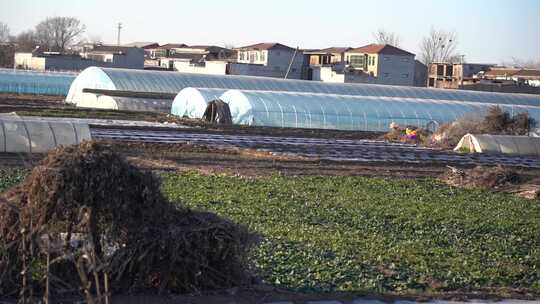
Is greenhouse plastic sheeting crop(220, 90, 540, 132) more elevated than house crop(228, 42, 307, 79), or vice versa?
house crop(228, 42, 307, 79)

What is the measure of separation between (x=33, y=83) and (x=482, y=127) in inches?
1211

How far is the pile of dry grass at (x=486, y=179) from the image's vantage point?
789 inches

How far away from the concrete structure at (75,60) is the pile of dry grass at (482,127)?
163ft

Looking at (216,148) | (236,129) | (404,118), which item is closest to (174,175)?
(216,148)

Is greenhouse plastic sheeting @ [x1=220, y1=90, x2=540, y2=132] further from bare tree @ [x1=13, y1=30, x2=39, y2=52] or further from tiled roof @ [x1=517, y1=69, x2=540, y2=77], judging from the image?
bare tree @ [x1=13, y1=30, x2=39, y2=52]

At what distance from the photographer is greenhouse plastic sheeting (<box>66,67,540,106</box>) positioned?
157 ft

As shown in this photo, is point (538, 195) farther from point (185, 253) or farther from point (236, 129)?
point (236, 129)

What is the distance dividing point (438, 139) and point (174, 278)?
25.7 m

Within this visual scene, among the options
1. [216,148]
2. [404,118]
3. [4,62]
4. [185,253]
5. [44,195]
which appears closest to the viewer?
[44,195]

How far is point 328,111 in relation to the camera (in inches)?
1547

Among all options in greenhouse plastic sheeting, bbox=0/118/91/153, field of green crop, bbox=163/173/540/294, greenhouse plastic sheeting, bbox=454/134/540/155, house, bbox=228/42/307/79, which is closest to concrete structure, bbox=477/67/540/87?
house, bbox=228/42/307/79

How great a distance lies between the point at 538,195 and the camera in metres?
18.8

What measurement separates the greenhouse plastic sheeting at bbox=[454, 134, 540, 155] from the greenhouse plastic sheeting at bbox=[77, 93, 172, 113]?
60.2ft

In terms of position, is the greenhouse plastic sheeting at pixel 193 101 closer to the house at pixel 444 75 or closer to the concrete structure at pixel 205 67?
the concrete structure at pixel 205 67
